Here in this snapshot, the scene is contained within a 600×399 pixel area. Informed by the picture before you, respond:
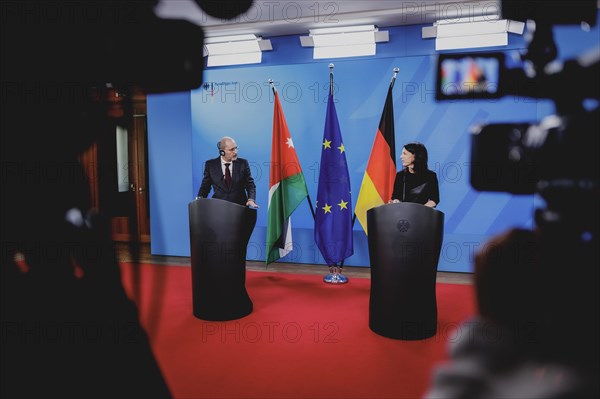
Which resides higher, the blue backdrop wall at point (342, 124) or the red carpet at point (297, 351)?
the blue backdrop wall at point (342, 124)

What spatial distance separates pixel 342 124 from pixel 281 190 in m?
1.24

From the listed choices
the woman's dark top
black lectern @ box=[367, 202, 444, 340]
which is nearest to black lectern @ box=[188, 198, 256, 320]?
black lectern @ box=[367, 202, 444, 340]

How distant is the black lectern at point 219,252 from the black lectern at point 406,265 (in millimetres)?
962

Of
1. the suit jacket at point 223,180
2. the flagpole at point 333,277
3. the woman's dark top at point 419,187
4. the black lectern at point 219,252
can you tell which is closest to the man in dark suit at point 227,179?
the suit jacket at point 223,180

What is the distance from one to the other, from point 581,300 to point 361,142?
175 inches

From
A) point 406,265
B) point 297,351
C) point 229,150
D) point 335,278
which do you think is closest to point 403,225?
point 406,265

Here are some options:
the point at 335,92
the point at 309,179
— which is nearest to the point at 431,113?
the point at 335,92

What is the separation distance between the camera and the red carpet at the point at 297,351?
6.77 ft

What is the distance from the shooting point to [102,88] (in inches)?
26.2

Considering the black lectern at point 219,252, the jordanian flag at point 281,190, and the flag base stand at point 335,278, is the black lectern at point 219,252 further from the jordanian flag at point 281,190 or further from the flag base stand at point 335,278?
the flag base stand at point 335,278

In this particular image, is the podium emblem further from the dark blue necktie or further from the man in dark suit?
the dark blue necktie

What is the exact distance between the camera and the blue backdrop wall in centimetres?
455

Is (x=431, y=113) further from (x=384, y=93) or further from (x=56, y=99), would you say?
(x=56, y=99)

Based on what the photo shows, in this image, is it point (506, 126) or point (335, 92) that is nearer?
point (506, 126)
